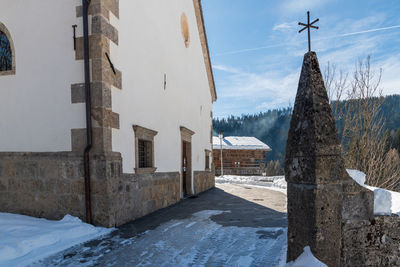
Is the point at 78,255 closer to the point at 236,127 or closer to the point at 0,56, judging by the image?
the point at 0,56

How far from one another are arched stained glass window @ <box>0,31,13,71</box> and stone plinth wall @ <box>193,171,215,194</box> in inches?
285

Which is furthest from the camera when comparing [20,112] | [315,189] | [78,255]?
[20,112]

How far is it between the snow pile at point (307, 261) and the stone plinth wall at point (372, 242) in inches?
14.8

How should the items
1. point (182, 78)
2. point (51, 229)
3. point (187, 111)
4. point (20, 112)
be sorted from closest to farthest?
point (51, 229) < point (20, 112) < point (182, 78) < point (187, 111)

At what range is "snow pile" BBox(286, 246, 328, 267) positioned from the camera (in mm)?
2231

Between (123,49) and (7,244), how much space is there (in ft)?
12.8

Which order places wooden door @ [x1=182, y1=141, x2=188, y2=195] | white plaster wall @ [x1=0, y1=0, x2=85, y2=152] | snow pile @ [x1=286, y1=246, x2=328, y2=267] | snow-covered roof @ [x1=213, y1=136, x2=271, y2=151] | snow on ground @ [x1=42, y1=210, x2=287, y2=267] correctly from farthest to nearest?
snow-covered roof @ [x1=213, y1=136, x2=271, y2=151], wooden door @ [x1=182, y1=141, x2=188, y2=195], white plaster wall @ [x1=0, y1=0, x2=85, y2=152], snow on ground @ [x1=42, y1=210, x2=287, y2=267], snow pile @ [x1=286, y1=246, x2=328, y2=267]

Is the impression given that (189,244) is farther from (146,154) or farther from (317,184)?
(146,154)

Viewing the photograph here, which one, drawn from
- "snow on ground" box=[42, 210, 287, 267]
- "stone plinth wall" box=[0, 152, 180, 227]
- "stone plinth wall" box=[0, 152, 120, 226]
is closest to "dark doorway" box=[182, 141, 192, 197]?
"stone plinth wall" box=[0, 152, 180, 227]

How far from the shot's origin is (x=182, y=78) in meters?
9.65

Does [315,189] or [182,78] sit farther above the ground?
[182,78]

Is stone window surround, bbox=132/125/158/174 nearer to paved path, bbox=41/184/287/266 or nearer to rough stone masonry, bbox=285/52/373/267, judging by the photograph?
paved path, bbox=41/184/287/266

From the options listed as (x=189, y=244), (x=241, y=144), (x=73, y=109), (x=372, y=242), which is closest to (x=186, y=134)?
(x=73, y=109)

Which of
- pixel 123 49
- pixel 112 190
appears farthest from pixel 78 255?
pixel 123 49
